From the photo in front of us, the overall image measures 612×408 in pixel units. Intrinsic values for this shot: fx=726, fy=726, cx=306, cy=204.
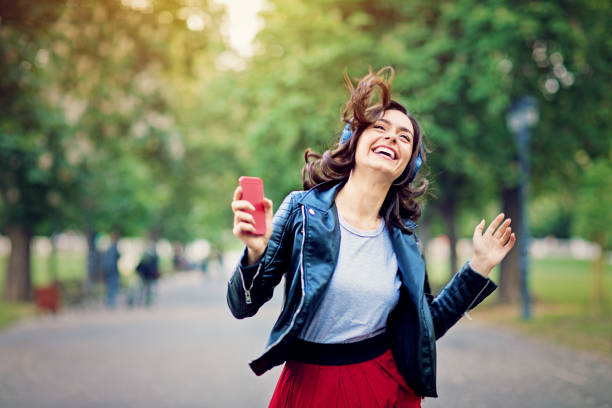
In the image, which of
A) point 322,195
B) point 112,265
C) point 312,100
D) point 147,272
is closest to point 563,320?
point 312,100

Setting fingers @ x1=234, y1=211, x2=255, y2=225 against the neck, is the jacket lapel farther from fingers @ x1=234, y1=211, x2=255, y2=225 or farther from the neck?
fingers @ x1=234, y1=211, x2=255, y2=225

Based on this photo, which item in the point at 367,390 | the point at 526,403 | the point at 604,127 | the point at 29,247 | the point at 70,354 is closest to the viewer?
the point at 367,390

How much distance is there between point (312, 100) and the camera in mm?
16734

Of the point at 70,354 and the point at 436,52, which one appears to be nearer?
the point at 70,354

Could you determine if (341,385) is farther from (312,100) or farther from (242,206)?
(312,100)

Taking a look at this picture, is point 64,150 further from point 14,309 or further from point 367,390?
point 367,390

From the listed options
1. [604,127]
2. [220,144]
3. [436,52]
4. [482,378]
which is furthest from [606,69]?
[220,144]

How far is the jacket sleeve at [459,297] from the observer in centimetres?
272

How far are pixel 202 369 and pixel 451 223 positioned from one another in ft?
54.8

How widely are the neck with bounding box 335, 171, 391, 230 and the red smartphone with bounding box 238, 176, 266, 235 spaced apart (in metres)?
0.48

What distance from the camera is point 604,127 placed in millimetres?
16797

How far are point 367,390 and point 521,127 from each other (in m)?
13.7

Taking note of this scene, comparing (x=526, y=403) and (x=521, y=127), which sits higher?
(x=521, y=127)

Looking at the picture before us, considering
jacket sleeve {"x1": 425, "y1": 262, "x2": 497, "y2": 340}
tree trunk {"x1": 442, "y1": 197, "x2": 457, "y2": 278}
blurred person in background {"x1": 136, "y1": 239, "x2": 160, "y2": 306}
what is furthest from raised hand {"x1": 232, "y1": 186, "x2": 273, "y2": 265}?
tree trunk {"x1": 442, "y1": 197, "x2": 457, "y2": 278}
